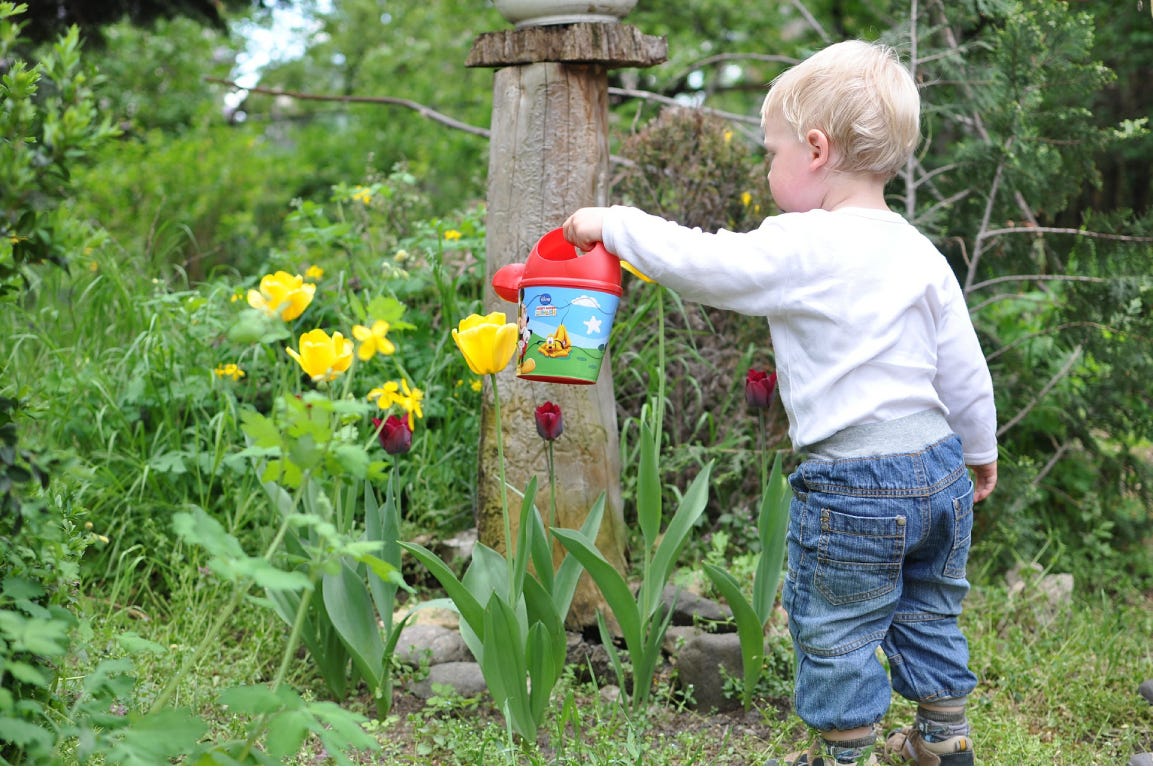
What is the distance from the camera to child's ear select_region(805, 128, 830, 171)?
6.25ft

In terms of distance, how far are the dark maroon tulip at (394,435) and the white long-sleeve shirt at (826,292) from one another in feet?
1.97

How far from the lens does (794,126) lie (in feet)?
6.34

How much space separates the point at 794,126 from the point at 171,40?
8.69 m

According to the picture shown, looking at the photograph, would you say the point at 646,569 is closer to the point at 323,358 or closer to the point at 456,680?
the point at 456,680

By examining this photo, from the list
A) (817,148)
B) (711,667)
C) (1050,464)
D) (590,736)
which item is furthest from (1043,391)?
(590,736)

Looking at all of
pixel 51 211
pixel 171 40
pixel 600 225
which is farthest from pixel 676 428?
pixel 171 40

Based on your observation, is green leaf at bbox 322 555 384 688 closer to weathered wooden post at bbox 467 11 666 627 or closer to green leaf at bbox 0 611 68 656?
weathered wooden post at bbox 467 11 666 627

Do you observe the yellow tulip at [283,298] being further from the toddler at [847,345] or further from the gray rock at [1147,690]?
the gray rock at [1147,690]

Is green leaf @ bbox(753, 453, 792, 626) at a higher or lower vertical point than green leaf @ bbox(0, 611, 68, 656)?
lower

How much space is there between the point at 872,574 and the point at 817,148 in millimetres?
762

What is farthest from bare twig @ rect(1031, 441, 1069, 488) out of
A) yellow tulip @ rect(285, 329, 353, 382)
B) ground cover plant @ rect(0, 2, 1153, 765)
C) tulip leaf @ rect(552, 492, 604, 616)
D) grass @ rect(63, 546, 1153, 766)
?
yellow tulip @ rect(285, 329, 353, 382)

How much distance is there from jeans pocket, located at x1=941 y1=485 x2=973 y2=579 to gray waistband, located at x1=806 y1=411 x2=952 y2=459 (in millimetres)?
128

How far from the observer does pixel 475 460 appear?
3236 millimetres

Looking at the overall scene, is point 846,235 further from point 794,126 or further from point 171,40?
point 171,40
